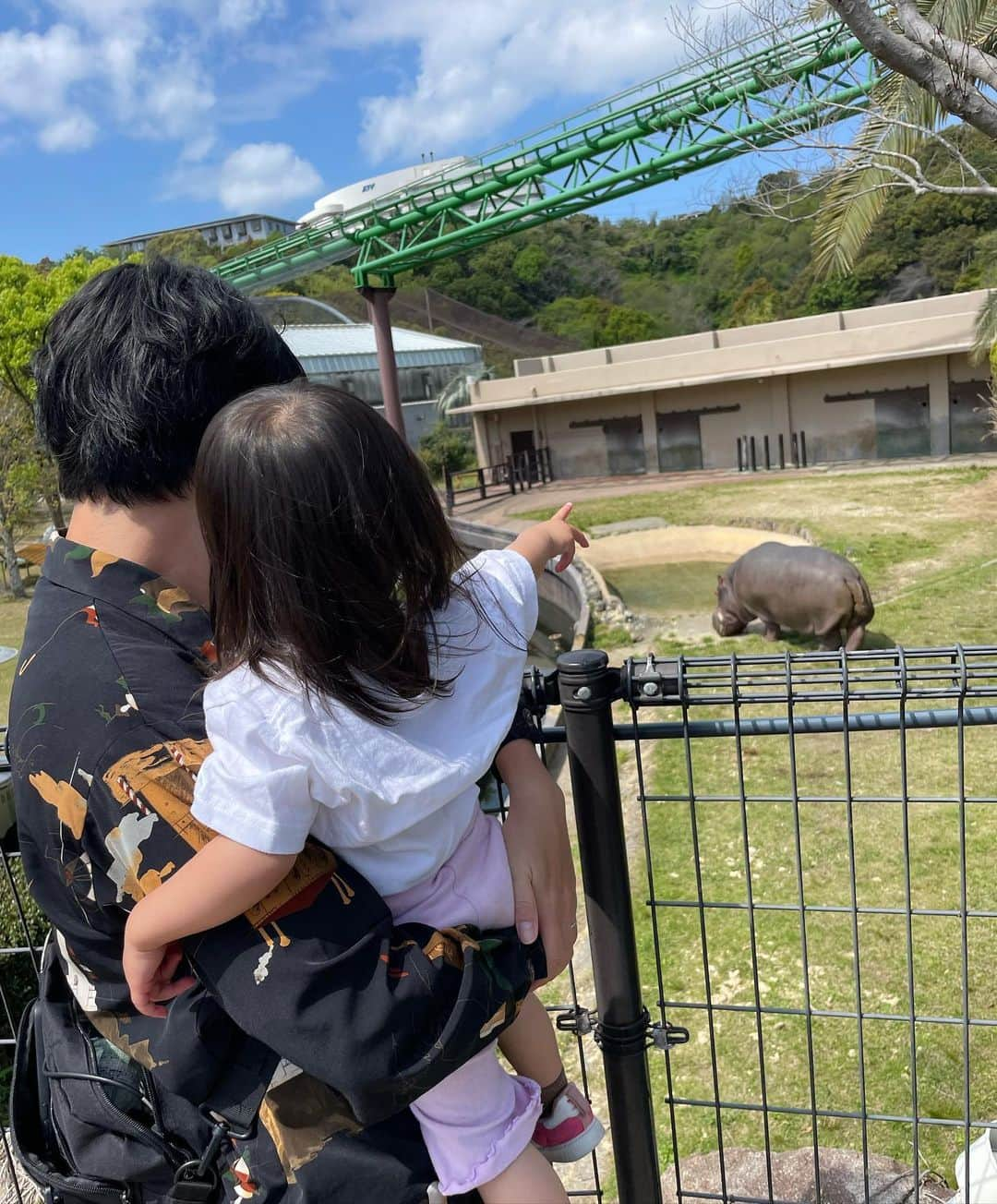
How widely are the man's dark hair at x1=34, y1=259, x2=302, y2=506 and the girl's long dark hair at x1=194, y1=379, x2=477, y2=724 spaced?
0.15m

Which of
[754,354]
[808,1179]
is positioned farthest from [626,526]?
[808,1179]

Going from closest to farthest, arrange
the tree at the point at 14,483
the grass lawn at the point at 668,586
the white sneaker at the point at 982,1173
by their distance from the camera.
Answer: the white sneaker at the point at 982,1173
the grass lawn at the point at 668,586
the tree at the point at 14,483

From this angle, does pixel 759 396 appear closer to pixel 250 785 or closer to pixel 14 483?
pixel 14 483

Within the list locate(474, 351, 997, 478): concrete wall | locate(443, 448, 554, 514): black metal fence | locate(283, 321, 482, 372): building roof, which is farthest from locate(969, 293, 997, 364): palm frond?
locate(283, 321, 482, 372): building roof

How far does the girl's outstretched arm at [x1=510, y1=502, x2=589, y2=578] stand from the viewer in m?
1.38

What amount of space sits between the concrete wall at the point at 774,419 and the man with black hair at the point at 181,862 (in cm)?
2008

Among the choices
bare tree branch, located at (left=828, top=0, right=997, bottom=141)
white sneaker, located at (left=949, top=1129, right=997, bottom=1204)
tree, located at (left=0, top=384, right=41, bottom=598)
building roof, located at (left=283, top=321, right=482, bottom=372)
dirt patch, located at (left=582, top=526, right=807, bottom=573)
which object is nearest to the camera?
white sneaker, located at (left=949, top=1129, right=997, bottom=1204)

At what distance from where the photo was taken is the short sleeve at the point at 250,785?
93cm

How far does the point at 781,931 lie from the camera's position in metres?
4.48

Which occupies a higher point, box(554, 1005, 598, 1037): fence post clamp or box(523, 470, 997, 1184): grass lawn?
box(554, 1005, 598, 1037): fence post clamp

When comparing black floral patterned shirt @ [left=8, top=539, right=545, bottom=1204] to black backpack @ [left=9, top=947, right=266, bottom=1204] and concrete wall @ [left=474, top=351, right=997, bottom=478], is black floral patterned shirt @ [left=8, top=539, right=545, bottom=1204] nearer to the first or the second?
black backpack @ [left=9, top=947, right=266, bottom=1204]

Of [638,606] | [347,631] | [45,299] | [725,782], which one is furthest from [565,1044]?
[45,299]

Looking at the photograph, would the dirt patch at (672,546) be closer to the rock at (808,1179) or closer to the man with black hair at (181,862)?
the rock at (808,1179)

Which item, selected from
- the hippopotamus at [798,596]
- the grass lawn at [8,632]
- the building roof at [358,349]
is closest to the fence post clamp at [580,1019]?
the hippopotamus at [798,596]
